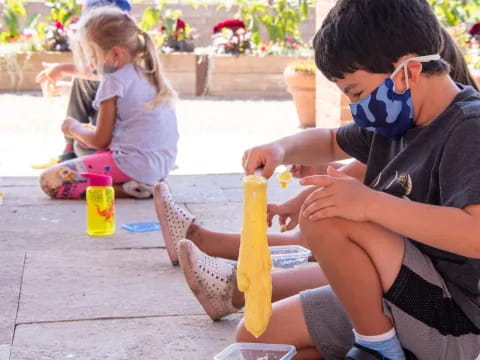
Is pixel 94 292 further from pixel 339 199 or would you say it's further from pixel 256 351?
pixel 339 199

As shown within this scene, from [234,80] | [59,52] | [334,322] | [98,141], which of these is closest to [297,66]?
[234,80]

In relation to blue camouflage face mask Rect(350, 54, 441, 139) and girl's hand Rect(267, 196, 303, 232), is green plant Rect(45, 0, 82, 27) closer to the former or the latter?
girl's hand Rect(267, 196, 303, 232)

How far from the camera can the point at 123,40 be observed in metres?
4.84

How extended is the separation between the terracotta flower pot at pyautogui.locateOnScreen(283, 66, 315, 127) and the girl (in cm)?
350

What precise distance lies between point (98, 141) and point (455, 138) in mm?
3158

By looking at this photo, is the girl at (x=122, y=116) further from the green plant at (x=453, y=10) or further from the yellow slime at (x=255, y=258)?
the green plant at (x=453, y=10)

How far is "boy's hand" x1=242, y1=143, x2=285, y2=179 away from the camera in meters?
2.45

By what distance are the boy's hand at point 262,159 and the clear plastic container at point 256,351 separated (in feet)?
1.57

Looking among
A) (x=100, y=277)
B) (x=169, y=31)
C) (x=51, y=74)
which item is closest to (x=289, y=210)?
(x=100, y=277)

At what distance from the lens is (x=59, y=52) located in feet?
34.0

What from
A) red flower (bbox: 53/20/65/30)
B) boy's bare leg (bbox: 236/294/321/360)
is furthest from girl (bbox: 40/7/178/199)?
red flower (bbox: 53/20/65/30)

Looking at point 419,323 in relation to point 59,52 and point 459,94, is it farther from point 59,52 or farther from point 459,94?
point 59,52

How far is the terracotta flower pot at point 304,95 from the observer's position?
8328 mm

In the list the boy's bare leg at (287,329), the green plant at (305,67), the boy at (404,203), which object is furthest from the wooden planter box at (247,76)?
the boy at (404,203)
